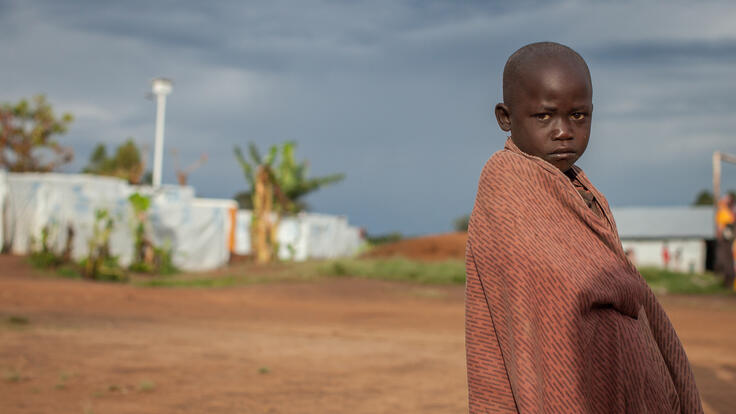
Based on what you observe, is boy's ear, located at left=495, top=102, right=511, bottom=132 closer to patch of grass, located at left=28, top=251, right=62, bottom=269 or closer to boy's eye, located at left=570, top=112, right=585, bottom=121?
boy's eye, located at left=570, top=112, right=585, bottom=121

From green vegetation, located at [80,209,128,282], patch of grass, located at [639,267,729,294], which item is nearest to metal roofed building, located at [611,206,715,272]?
patch of grass, located at [639,267,729,294]

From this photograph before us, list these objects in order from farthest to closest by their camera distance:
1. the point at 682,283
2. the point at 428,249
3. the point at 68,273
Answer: the point at 428,249, the point at 682,283, the point at 68,273

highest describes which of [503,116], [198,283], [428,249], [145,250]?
[503,116]

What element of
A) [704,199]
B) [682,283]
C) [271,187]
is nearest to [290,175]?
[271,187]

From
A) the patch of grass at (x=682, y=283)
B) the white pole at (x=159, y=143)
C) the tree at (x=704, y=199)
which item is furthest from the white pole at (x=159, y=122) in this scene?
the tree at (x=704, y=199)

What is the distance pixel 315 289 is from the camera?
47.8ft

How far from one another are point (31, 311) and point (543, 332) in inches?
351

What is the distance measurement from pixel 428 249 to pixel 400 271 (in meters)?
6.69

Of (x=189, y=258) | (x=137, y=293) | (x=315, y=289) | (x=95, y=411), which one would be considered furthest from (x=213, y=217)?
(x=95, y=411)

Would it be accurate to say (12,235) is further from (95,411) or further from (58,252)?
(95,411)

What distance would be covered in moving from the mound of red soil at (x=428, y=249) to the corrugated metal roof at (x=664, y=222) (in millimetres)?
11390

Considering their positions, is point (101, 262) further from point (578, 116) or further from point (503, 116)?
point (578, 116)

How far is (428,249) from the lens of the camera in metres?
23.7

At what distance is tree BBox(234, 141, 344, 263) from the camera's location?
2191 centimetres
